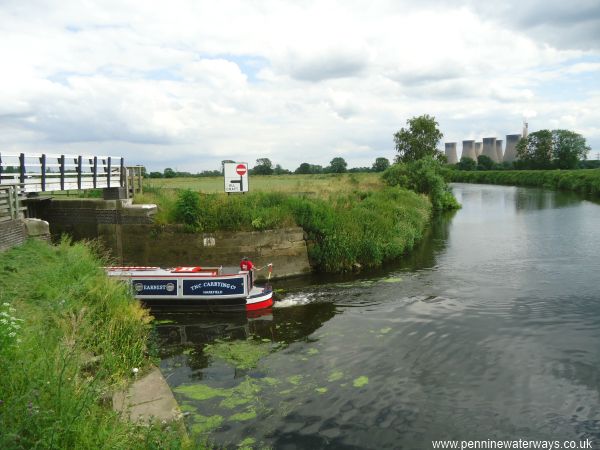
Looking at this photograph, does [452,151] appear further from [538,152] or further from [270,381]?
[270,381]

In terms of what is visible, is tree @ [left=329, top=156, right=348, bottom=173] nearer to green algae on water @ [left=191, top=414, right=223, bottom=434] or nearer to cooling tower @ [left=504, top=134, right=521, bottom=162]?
cooling tower @ [left=504, top=134, right=521, bottom=162]

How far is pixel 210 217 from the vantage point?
19.7 meters

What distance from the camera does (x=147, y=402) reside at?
799 centimetres

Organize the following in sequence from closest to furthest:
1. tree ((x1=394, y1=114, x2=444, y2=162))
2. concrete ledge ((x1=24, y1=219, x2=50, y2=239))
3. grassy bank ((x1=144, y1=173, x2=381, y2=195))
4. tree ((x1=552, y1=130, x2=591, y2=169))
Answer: concrete ledge ((x1=24, y1=219, x2=50, y2=239)) < grassy bank ((x1=144, y1=173, x2=381, y2=195)) < tree ((x1=394, y1=114, x2=444, y2=162)) < tree ((x1=552, y1=130, x2=591, y2=169))

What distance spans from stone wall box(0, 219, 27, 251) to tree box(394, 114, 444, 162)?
4989cm

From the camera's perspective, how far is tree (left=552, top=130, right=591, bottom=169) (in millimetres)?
103062

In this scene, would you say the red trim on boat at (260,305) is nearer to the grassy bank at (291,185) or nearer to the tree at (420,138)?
the grassy bank at (291,185)

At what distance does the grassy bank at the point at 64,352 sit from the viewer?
520cm

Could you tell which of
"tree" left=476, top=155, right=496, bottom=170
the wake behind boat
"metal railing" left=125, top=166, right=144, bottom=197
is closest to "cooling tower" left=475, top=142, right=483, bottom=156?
"tree" left=476, top=155, right=496, bottom=170

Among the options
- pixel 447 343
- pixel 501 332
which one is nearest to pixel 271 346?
pixel 447 343

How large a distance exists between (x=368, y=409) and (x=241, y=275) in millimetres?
7142

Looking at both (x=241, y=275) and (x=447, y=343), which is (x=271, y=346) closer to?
(x=241, y=275)

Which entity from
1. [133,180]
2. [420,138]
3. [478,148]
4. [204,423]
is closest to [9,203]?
[133,180]

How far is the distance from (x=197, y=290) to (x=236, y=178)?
792 cm
